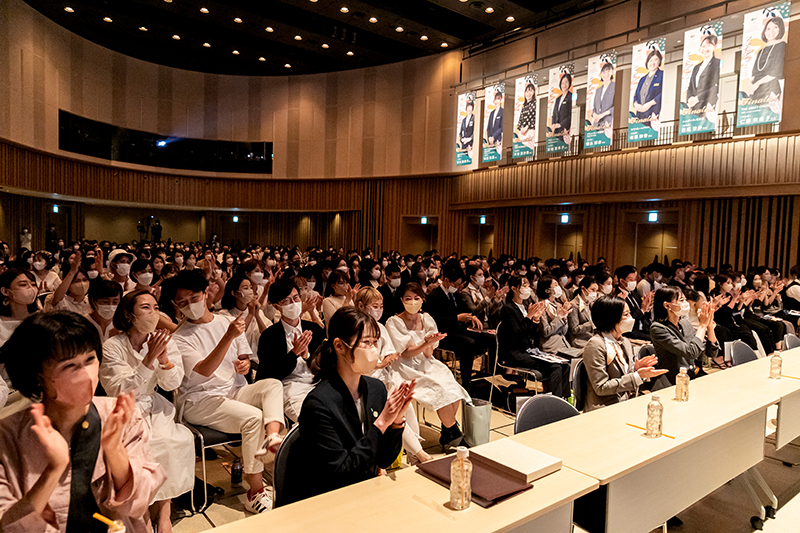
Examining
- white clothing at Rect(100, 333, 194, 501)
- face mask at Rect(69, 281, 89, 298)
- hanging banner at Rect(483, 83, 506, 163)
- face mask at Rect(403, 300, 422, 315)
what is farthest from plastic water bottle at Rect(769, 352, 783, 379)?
hanging banner at Rect(483, 83, 506, 163)

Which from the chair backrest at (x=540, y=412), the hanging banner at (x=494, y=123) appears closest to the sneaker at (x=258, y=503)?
the chair backrest at (x=540, y=412)

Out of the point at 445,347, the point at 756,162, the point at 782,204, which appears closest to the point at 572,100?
the point at 756,162

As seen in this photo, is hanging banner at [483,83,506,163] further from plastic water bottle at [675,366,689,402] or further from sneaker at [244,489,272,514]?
sneaker at [244,489,272,514]

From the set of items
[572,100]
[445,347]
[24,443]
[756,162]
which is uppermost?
[572,100]

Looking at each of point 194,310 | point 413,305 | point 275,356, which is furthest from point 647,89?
point 194,310

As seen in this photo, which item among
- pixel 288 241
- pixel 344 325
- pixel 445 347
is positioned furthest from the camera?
pixel 288 241

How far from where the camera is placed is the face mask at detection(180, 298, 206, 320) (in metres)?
3.80

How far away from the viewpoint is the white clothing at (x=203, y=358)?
3588 mm

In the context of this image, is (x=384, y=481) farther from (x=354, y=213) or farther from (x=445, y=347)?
(x=354, y=213)

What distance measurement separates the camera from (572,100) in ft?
43.8

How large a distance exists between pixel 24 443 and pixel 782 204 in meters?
14.3

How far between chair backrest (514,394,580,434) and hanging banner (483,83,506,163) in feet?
41.2

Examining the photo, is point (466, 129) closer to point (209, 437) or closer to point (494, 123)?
point (494, 123)

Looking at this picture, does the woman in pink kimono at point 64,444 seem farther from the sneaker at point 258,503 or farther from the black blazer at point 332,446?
the sneaker at point 258,503
